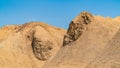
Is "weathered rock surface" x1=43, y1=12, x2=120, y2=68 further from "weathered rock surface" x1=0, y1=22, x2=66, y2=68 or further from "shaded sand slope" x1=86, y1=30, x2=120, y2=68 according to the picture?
"weathered rock surface" x1=0, y1=22, x2=66, y2=68

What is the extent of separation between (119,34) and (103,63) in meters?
4.92

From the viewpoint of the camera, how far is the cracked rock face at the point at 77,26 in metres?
45.9

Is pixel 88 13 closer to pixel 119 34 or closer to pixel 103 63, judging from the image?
pixel 119 34

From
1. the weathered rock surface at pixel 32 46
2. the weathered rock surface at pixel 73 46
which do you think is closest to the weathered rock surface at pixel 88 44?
the weathered rock surface at pixel 73 46

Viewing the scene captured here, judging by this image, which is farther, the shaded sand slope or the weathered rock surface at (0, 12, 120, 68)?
the weathered rock surface at (0, 12, 120, 68)

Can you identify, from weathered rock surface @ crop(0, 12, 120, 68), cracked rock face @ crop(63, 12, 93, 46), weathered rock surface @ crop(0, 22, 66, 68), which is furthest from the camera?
weathered rock surface @ crop(0, 22, 66, 68)

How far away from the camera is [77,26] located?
4703cm

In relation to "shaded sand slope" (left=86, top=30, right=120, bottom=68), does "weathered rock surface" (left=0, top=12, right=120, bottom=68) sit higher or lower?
higher

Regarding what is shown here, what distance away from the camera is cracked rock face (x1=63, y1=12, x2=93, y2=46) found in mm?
45866

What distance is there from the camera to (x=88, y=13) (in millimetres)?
46594

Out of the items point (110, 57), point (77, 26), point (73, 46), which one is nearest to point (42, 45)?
point (77, 26)

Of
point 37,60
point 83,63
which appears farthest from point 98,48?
point 37,60

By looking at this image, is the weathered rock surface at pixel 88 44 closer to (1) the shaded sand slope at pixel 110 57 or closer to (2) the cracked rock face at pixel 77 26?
(2) the cracked rock face at pixel 77 26

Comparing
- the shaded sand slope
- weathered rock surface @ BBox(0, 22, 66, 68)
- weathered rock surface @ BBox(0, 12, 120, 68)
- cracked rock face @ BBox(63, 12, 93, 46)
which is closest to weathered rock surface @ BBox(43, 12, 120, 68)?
weathered rock surface @ BBox(0, 12, 120, 68)
